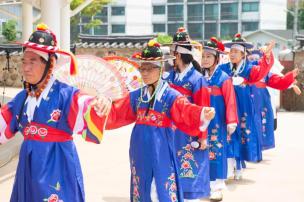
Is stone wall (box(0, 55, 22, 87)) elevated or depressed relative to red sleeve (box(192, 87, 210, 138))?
depressed

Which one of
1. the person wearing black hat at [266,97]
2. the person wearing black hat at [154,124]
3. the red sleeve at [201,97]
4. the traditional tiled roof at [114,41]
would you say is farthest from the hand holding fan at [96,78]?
the traditional tiled roof at [114,41]

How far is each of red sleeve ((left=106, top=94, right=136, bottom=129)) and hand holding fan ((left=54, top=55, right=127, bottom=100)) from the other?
699 mm

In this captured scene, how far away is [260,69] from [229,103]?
4.71 feet

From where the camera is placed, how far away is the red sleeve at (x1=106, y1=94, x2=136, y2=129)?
4441 millimetres

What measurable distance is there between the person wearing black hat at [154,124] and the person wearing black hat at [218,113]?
1863 mm

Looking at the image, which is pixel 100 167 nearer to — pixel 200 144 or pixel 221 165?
pixel 221 165

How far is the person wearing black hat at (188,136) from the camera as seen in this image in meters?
5.05

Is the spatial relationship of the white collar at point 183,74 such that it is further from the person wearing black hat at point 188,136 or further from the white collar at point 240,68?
the white collar at point 240,68

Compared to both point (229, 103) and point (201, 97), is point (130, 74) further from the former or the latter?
point (201, 97)

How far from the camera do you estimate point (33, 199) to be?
345 centimetres

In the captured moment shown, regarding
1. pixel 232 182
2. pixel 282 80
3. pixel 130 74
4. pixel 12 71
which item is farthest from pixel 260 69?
pixel 12 71

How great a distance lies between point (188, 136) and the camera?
16.9 feet

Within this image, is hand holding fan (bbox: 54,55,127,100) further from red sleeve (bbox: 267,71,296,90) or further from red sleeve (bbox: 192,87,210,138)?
red sleeve (bbox: 267,71,296,90)

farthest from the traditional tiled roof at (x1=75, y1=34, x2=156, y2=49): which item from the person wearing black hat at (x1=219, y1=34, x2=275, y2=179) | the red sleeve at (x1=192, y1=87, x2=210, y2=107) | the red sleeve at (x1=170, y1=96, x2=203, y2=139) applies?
the red sleeve at (x1=170, y1=96, x2=203, y2=139)
